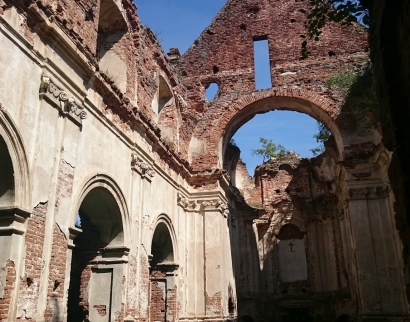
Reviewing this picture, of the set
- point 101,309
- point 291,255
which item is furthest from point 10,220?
point 291,255

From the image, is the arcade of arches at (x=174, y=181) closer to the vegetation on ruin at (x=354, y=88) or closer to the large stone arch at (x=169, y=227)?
the large stone arch at (x=169, y=227)

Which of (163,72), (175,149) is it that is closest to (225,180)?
(175,149)

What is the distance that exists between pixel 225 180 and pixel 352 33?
6588mm

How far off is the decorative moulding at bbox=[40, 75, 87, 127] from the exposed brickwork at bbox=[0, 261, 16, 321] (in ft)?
8.54

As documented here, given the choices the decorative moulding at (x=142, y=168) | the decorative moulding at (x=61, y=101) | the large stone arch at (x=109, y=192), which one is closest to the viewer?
the decorative moulding at (x=61, y=101)

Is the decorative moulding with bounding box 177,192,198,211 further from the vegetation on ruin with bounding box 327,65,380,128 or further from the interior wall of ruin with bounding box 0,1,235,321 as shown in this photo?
the vegetation on ruin with bounding box 327,65,380,128

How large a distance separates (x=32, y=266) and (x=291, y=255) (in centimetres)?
1565

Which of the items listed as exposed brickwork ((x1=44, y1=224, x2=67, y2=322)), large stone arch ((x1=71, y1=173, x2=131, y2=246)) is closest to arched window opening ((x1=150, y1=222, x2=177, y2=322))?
large stone arch ((x1=71, y1=173, x2=131, y2=246))

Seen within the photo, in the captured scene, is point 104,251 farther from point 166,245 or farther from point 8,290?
point 8,290

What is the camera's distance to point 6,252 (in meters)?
5.86

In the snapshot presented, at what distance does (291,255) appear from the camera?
2023cm

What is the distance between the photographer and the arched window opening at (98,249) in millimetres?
9133

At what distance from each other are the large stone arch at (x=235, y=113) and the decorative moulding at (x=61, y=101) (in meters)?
6.90

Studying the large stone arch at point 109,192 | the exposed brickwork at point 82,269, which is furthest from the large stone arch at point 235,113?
the large stone arch at point 109,192
